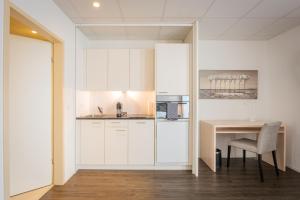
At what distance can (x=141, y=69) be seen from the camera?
12.4 feet

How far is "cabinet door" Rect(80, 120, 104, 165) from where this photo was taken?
11.5 ft

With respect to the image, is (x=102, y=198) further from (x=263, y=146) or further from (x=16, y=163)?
(x=263, y=146)

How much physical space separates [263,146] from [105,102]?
3.01 meters

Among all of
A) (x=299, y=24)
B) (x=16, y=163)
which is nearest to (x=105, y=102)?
(x=16, y=163)

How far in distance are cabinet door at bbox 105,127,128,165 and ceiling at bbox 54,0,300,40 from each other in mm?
1854

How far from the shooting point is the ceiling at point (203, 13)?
2625mm

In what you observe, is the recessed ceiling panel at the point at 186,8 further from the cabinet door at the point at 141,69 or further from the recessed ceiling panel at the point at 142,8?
the cabinet door at the point at 141,69

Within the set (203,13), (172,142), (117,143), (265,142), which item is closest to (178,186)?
(172,142)

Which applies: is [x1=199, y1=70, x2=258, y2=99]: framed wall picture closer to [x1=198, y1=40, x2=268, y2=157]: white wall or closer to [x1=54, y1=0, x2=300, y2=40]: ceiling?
[x1=198, y1=40, x2=268, y2=157]: white wall

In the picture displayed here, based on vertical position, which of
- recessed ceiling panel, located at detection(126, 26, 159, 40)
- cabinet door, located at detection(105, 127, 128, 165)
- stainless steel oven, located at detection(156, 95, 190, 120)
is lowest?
cabinet door, located at detection(105, 127, 128, 165)

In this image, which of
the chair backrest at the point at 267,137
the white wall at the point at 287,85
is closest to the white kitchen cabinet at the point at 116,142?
the chair backrest at the point at 267,137

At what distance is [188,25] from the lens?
3.36 metres

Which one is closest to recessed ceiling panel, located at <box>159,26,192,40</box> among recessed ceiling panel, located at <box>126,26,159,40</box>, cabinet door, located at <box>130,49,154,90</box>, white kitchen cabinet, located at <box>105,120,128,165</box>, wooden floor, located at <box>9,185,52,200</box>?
A: recessed ceiling panel, located at <box>126,26,159,40</box>

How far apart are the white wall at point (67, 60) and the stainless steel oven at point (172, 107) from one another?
1.47 m
